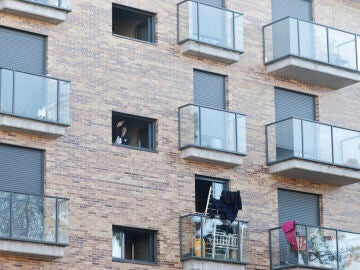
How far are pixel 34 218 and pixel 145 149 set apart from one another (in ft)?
15.3

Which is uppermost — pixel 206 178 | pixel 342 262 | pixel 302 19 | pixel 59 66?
pixel 302 19

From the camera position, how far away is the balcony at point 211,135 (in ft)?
121

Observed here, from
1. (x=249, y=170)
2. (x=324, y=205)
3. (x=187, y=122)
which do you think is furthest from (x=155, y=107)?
(x=324, y=205)

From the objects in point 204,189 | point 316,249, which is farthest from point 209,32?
point 316,249

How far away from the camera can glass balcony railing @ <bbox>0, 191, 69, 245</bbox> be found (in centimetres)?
3244

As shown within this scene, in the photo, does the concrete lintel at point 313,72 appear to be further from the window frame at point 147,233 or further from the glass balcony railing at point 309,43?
the window frame at point 147,233

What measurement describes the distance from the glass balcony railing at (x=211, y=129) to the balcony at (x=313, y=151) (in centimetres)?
137

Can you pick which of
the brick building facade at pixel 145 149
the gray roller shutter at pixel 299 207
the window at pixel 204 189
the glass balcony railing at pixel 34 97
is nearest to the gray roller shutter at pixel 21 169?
the brick building facade at pixel 145 149

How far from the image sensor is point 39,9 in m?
34.8

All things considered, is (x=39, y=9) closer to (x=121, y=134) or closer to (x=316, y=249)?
(x=121, y=134)

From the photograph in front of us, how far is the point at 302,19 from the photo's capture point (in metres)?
41.4

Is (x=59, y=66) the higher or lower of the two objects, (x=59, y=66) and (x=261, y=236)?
the higher

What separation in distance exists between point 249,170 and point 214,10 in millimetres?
4709

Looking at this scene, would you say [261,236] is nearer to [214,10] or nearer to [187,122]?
[187,122]
